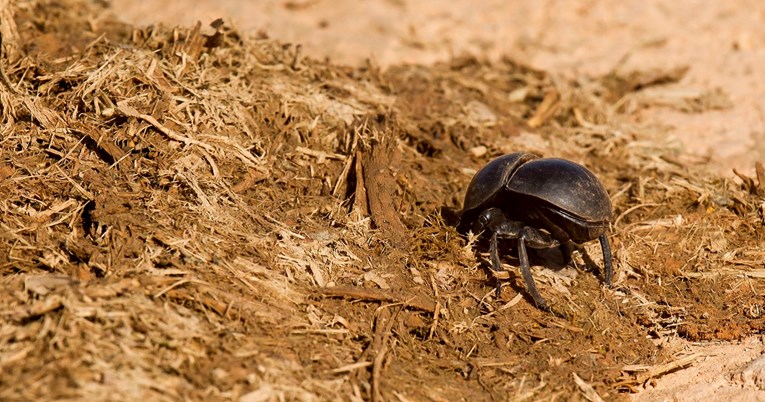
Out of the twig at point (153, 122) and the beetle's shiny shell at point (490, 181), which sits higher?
the twig at point (153, 122)

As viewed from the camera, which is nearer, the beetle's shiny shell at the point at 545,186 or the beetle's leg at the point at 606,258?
the beetle's shiny shell at the point at 545,186

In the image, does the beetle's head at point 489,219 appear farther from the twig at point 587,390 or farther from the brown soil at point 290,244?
the twig at point 587,390

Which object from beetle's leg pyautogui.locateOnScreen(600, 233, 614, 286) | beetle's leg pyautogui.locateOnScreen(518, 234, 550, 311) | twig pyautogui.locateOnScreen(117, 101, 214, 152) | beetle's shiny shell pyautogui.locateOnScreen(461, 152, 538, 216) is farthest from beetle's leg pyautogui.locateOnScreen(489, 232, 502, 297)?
twig pyautogui.locateOnScreen(117, 101, 214, 152)

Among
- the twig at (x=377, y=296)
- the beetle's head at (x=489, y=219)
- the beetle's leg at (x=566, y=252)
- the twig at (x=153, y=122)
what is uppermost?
the twig at (x=153, y=122)

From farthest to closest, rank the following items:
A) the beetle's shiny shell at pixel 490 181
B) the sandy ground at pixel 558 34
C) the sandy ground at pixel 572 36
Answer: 1. the sandy ground at pixel 558 34
2. the sandy ground at pixel 572 36
3. the beetle's shiny shell at pixel 490 181

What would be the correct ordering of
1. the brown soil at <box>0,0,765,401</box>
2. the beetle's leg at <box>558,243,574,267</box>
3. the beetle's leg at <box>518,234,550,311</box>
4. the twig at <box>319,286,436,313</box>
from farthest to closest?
the beetle's leg at <box>558,243,574,267</box> < the beetle's leg at <box>518,234,550,311</box> < the twig at <box>319,286,436,313</box> < the brown soil at <box>0,0,765,401</box>

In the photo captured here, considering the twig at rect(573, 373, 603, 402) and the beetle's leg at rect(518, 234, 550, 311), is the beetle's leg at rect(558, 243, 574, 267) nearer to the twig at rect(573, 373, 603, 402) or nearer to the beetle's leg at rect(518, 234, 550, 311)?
the beetle's leg at rect(518, 234, 550, 311)

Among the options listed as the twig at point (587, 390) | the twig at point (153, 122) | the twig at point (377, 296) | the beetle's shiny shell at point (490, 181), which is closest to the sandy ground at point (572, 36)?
the beetle's shiny shell at point (490, 181)

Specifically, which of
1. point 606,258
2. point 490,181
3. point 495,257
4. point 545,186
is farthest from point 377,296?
point 606,258
